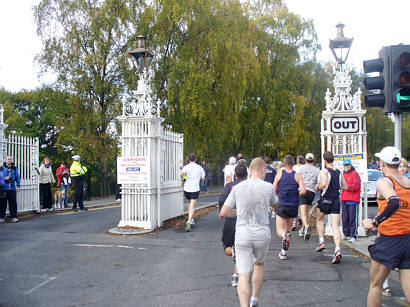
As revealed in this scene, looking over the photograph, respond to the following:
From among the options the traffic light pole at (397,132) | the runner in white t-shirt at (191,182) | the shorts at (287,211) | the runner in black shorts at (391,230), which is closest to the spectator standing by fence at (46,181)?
the runner in white t-shirt at (191,182)

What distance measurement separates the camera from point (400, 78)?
608 centimetres

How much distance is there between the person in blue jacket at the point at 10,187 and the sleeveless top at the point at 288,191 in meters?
7.97

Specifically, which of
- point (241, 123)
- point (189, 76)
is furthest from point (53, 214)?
point (241, 123)

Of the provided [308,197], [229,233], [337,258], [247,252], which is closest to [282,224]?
[337,258]

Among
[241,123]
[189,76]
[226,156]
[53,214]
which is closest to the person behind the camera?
[53,214]

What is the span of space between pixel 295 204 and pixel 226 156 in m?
27.9

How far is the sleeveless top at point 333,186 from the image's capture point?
7.84 m

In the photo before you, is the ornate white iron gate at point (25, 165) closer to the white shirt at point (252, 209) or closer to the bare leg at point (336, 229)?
the bare leg at point (336, 229)

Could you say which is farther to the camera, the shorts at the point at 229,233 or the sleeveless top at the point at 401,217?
the shorts at the point at 229,233

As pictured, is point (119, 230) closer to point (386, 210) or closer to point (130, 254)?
point (130, 254)

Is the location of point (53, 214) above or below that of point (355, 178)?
below

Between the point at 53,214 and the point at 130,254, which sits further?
the point at 53,214

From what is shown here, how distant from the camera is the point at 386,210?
411cm

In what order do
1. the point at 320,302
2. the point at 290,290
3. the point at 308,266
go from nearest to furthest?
the point at 320,302
the point at 290,290
the point at 308,266
